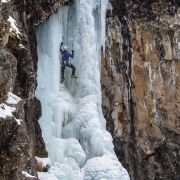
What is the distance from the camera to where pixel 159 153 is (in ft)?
43.9

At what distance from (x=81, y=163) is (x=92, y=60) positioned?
320 cm

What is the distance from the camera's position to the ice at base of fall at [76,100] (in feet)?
29.1

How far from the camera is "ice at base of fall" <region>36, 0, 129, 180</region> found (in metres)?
8.86

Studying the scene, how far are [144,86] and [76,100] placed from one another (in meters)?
3.62

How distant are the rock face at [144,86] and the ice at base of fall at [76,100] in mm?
1162

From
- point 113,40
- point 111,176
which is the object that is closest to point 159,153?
point 113,40

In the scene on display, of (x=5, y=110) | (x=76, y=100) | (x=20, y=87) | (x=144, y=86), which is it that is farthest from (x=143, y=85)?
(x=5, y=110)

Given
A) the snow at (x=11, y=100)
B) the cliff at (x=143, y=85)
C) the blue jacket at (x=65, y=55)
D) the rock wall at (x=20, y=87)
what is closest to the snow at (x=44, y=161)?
the rock wall at (x=20, y=87)

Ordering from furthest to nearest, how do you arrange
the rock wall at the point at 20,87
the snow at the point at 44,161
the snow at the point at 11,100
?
1. the snow at the point at 44,161
2. the snow at the point at 11,100
3. the rock wall at the point at 20,87

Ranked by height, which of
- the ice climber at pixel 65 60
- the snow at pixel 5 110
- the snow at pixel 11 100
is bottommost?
the snow at pixel 5 110

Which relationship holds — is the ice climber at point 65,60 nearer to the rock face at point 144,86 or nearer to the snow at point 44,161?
the rock face at point 144,86

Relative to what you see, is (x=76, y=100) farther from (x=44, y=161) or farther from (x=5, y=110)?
(x=5, y=110)

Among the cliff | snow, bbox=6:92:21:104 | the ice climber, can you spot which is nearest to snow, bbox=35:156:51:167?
snow, bbox=6:92:21:104

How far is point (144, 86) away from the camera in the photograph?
43.6 ft
